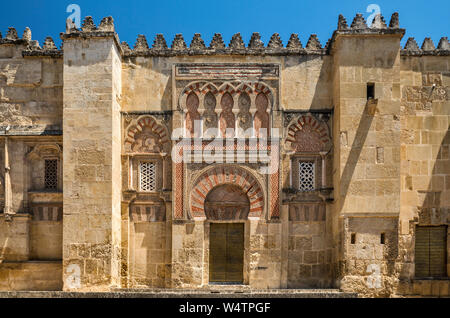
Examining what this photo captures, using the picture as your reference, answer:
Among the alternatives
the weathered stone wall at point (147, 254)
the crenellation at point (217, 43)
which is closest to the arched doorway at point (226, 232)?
the weathered stone wall at point (147, 254)

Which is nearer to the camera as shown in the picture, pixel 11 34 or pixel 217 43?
pixel 217 43

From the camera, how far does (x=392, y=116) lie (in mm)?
10844

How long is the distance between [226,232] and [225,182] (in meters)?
0.98

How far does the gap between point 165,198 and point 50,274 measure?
8.68ft

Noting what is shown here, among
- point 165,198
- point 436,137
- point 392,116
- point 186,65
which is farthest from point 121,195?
point 436,137

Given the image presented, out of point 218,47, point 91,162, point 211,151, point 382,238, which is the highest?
point 218,47

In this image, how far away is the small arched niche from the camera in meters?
11.4

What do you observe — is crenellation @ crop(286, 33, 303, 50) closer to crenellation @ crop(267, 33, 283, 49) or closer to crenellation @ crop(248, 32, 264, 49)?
crenellation @ crop(267, 33, 283, 49)

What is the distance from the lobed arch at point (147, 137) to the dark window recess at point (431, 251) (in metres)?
5.21

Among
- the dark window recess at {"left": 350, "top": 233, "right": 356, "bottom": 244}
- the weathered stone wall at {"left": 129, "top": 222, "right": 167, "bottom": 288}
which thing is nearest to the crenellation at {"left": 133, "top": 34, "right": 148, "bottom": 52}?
the weathered stone wall at {"left": 129, "top": 222, "right": 167, "bottom": 288}

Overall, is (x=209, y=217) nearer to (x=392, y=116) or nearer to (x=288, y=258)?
(x=288, y=258)

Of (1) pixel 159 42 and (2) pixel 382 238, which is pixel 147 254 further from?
(2) pixel 382 238

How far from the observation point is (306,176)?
37.8 feet

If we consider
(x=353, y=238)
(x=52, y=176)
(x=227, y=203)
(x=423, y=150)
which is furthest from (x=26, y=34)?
(x=423, y=150)
